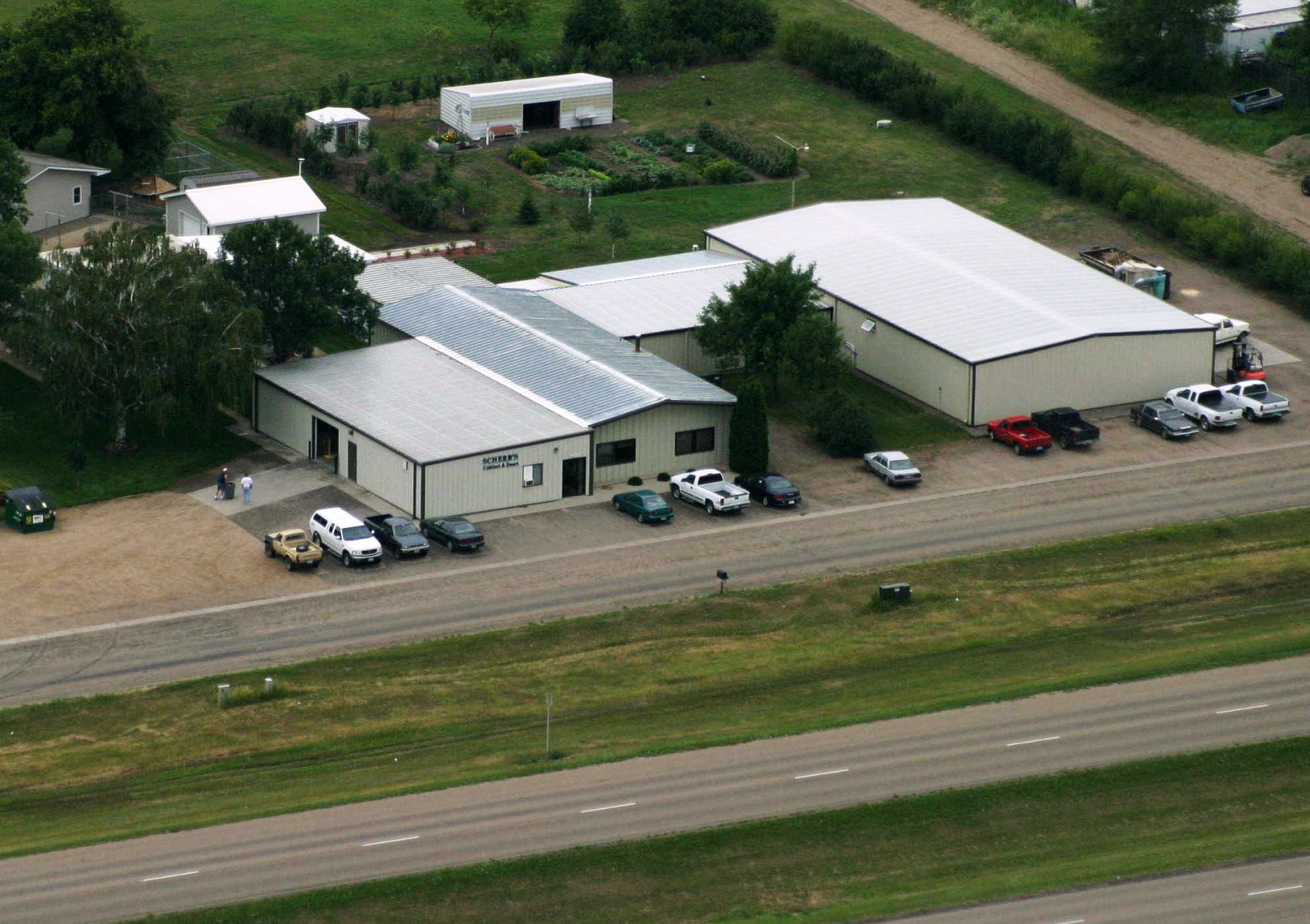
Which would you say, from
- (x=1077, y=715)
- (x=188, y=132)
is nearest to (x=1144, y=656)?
(x=1077, y=715)

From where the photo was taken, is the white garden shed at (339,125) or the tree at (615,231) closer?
the tree at (615,231)

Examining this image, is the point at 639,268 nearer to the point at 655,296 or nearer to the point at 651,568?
the point at 655,296

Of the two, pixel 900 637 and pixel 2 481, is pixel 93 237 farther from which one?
pixel 900 637

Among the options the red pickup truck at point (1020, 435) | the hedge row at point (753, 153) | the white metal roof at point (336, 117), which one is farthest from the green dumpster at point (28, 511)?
the hedge row at point (753, 153)

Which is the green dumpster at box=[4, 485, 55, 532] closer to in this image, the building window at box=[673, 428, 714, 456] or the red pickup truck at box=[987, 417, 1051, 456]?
the building window at box=[673, 428, 714, 456]

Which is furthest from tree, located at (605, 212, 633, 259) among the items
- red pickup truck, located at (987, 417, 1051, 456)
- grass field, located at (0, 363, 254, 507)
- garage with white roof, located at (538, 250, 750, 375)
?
red pickup truck, located at (987, 417, 1051, 456)

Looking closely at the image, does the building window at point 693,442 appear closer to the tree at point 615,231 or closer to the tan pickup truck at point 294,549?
the tan pickup truck at point 294,549
